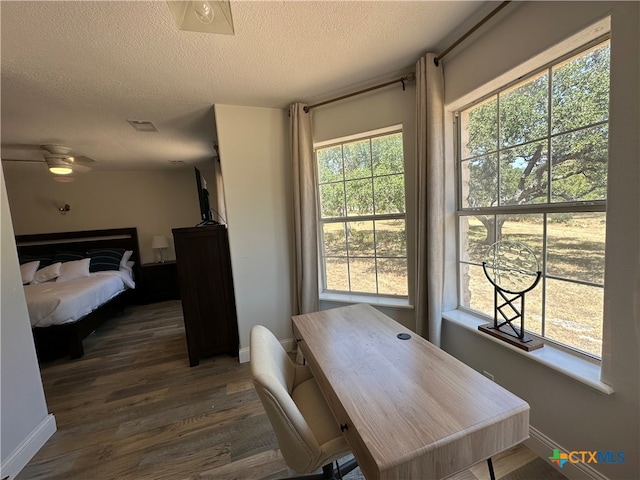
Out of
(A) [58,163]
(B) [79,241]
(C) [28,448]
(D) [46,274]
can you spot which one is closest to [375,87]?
(C) [28,448]

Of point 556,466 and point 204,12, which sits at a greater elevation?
point 204,12

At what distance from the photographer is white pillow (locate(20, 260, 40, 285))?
11.7ft

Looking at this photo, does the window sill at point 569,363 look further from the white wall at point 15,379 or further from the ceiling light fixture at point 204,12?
the white wall at point 15,379

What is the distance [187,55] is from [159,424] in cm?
244

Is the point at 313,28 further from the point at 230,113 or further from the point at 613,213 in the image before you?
the point at 613,213

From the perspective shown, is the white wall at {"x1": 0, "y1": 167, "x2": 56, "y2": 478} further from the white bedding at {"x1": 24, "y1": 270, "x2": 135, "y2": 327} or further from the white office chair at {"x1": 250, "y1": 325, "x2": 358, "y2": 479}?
the white office chair at {"x1": 250, "y1": 325, "x2": 358, "y2": 479}

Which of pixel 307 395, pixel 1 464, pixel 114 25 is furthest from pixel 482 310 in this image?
pixel 1 464

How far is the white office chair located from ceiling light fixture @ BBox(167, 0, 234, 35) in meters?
1.58

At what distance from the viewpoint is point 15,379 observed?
155 centimetres

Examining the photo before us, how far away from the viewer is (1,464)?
141cm

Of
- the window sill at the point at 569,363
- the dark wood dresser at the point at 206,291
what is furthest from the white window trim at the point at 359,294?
the dark wood dresser at the point at 206,291

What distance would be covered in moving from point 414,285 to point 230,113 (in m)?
2.22

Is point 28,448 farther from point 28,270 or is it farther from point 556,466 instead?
point 28,270

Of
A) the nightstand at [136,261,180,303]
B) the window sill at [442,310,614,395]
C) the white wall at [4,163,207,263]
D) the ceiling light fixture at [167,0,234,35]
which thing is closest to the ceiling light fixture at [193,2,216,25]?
Answer: the ceiling light fixture at [167,0,234,35]
